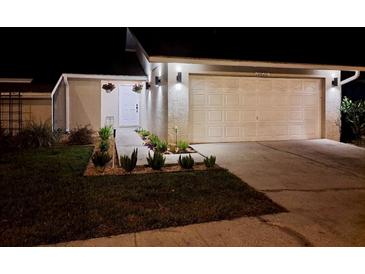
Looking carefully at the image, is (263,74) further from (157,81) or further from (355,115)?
(355,115)

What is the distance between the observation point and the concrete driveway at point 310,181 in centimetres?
394

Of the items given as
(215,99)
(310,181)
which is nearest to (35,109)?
(215,99)

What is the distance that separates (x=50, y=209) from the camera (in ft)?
14.8

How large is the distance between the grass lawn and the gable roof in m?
4.31

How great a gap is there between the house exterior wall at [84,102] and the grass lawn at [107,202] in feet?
22.0

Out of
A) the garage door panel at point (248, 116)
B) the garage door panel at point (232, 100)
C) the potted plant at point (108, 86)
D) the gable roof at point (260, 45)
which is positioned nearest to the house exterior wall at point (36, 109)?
the potted plant at point (108, 86)

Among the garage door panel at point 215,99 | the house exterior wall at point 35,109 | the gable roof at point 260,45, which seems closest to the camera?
the gable roof at point 260,45

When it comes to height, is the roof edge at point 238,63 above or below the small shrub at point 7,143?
above

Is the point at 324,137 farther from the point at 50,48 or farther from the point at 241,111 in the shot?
the point at 50,48

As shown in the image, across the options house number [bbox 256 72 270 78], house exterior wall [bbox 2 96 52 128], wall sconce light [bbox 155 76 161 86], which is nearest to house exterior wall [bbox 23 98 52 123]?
house exterior wall [bbox 2 96 52 128]

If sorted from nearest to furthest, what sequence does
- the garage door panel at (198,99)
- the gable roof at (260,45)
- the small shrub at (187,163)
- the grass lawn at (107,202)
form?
the grass lawn at (107,202) < the small shrub at (187,163) < the gable roof at (260,45) < the garage door panel at (198,99)

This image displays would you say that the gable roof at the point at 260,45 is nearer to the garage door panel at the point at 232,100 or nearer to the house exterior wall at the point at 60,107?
the garage door panel at the point at 232,100

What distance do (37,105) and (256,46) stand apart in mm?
8274

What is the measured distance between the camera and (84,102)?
13773 millimetres
